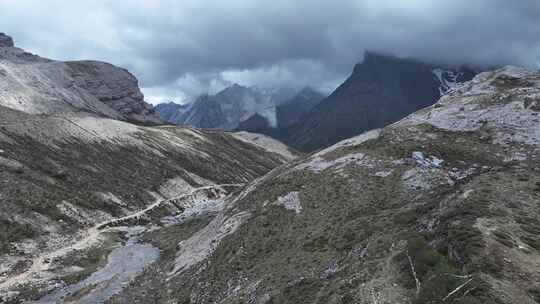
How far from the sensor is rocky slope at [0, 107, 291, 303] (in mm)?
67125

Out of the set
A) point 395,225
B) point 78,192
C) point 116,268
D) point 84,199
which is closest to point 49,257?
point 116,268

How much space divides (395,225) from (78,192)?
89.6 metres

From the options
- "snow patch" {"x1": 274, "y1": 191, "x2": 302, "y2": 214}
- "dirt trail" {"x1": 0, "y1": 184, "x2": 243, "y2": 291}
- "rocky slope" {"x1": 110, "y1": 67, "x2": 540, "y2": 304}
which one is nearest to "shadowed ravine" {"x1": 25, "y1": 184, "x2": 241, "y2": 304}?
"dirt trail" {"x1": 0, "y1": 184, "x2": 243, "y2": 291}

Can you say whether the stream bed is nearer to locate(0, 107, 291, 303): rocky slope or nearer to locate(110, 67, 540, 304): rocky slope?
locate(0, 107, 291, 303): rocky slope

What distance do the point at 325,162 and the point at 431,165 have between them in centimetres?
1608

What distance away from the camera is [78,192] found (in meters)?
106

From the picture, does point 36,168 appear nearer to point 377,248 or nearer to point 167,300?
point 167,300

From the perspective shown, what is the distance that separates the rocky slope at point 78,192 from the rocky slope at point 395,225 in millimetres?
14047

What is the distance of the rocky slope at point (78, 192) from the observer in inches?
2643

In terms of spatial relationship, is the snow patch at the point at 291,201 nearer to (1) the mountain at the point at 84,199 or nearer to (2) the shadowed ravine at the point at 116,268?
(2) the shadowed ravine at the point at 116,268

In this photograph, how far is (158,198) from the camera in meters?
133

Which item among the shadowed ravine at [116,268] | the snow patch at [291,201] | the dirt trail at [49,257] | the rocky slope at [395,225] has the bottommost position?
the rocky slope at [395,225]

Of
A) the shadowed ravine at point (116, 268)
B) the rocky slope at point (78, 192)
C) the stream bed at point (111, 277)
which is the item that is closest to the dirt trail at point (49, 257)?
the rocky slope at point (78, 192)

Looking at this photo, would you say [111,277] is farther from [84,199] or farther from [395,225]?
[84,199]
